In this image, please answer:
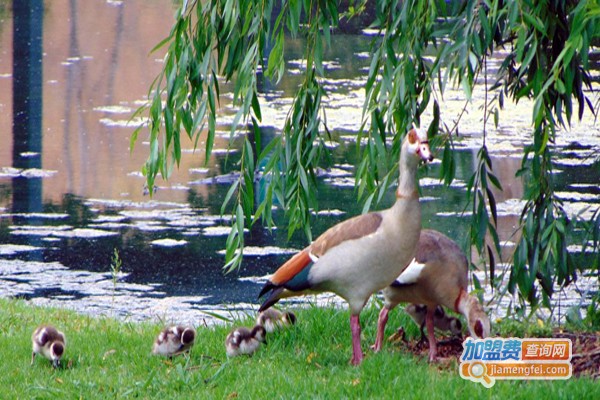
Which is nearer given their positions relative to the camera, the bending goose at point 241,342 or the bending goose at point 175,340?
the bending goose at point 241,342

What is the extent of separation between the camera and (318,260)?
6.23m

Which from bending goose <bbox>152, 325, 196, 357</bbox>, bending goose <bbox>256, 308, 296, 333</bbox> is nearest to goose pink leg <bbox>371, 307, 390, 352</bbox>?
bending goose <bbox>256, 308, 296, 333</bbox>

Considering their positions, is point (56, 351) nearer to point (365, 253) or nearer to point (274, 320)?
point (274, 320)

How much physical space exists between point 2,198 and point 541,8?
10.0m

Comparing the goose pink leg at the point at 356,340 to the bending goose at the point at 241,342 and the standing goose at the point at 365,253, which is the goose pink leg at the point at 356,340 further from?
the bending goose at the point at 241,342

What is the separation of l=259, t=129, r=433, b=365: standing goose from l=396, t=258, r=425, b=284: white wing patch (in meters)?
0.44

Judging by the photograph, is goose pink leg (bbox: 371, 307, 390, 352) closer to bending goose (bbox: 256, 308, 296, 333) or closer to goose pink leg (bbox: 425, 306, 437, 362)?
goose pink leg (bbox: 425, 306, 437, 362)

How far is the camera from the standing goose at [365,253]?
5.97 m

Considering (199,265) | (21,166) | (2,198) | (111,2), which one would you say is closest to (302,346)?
(199,265)

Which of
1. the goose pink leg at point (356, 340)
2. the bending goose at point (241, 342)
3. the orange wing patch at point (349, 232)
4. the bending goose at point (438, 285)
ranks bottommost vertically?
the bending goose at point (241, 342)

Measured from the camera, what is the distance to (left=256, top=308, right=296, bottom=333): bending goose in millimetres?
7082

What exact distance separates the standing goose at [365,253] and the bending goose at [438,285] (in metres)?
0.48

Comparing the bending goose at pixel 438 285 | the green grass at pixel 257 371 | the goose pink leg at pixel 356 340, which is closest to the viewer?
the green grass at pixel 257 371

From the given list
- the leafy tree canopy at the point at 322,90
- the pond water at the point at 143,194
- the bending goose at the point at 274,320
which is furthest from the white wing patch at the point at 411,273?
the bending goose at the point at 274,320
